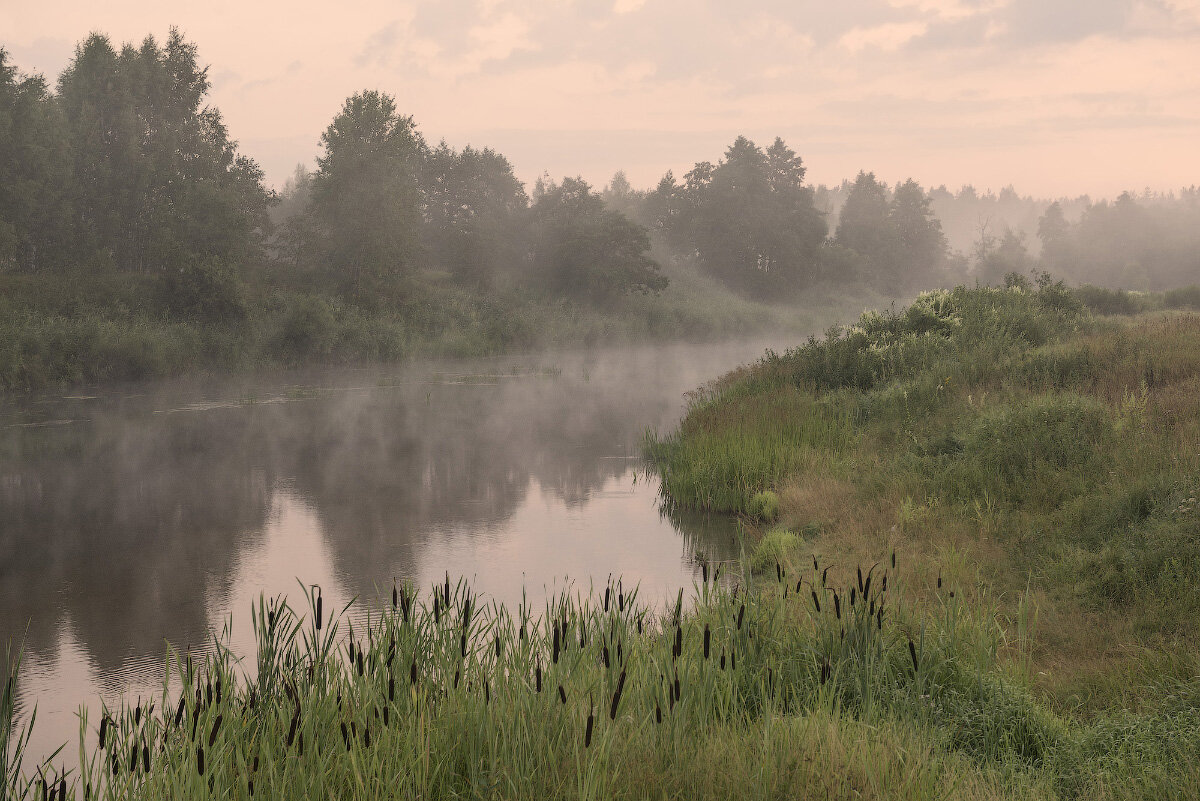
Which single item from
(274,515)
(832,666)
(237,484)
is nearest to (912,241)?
(237,484)

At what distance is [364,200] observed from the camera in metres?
57.9

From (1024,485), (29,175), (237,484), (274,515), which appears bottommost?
(274,515)

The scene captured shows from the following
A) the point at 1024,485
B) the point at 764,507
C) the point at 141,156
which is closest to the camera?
the point at 1024,485

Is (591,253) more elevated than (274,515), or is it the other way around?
(591,253)

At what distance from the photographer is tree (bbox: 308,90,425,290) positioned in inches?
2244

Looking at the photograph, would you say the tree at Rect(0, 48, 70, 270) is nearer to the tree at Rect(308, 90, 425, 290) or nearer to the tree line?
the tree line

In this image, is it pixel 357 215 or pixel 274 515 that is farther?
pixel 357 215

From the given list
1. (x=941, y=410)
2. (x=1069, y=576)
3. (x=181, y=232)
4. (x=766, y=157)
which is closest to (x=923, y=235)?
(x=766, y=157)

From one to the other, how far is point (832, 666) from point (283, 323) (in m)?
41.9

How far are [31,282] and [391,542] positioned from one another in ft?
134

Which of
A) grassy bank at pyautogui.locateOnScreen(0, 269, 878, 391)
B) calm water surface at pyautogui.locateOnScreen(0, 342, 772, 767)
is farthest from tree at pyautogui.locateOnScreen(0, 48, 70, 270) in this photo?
calm water surface at pyautogui.locateOnScreen(0, 342, 772, 767)

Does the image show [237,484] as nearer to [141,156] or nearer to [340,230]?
[340,230]

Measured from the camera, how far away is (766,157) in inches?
3681

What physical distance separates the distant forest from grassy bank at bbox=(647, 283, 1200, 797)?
28.0 m
